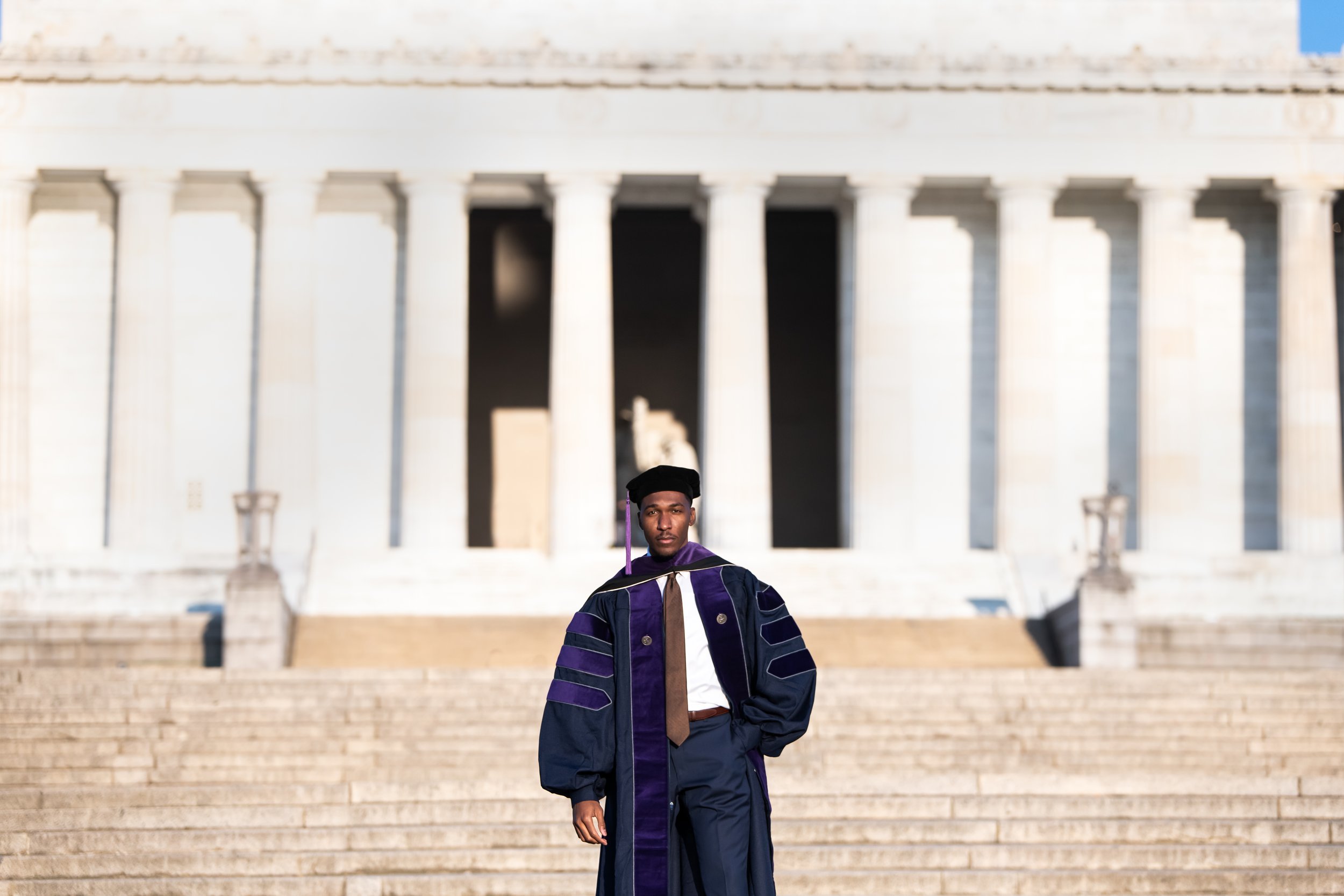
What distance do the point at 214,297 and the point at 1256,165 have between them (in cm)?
2300

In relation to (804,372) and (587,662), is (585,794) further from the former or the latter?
(804,372)

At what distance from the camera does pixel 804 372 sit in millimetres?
52250

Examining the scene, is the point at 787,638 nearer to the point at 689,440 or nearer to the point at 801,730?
the point at 801,730

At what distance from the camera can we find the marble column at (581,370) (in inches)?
1607

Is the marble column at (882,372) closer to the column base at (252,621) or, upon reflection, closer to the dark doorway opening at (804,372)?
the dark doorway opening at (804,372)

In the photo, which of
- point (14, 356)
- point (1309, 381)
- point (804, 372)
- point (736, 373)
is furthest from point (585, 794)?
point (804, 372)

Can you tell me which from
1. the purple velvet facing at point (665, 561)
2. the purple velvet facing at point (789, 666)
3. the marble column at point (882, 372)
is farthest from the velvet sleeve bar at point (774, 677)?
the marble column at point (882, 372)

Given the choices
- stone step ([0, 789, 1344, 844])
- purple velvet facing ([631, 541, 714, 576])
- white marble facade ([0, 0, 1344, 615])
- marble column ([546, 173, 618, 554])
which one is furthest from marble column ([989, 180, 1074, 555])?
purple velvet facing ([631, 541, 714, 576])

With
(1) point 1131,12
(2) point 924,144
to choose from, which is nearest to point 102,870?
(2) point 924,144

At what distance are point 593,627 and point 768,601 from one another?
3.01 feet

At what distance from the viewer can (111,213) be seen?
43.3 m

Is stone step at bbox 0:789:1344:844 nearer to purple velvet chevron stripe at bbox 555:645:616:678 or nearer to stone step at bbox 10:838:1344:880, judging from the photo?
stone step at bbox 10:838:1344:880

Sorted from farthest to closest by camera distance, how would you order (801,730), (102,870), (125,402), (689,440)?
(689,440)
(125,402)
(102,870)
(801,730)

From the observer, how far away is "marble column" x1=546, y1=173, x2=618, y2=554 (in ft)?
134
